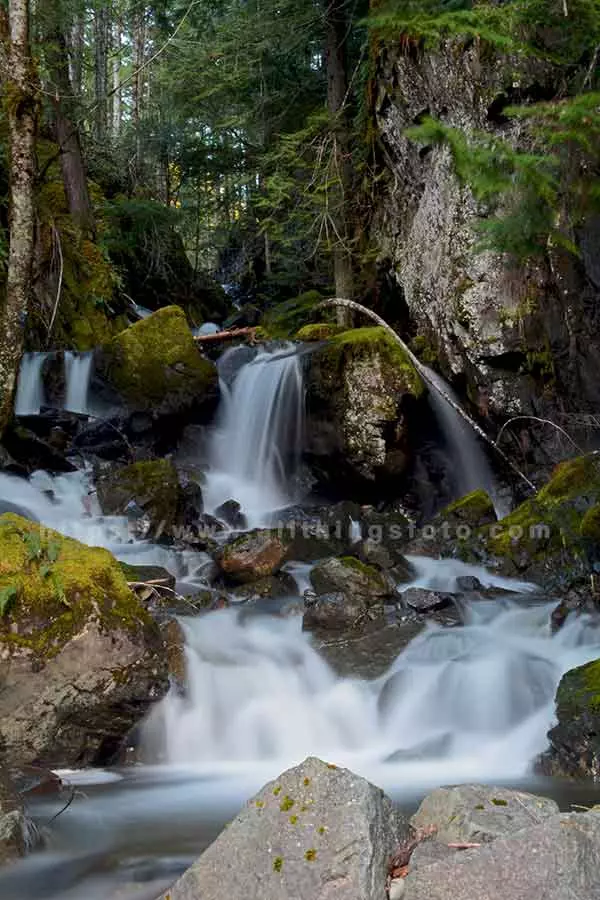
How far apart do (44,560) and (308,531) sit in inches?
217

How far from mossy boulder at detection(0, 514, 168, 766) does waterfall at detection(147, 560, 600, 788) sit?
1.94 ft

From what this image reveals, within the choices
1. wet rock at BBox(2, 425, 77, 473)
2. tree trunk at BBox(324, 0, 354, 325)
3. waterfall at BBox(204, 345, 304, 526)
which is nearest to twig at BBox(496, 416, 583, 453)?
waterfall at BBox(204, 345, 304, 526)

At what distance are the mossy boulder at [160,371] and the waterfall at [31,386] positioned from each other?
1050 mm

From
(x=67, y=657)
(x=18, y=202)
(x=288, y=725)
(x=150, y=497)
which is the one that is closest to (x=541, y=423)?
(x=150, y=497)

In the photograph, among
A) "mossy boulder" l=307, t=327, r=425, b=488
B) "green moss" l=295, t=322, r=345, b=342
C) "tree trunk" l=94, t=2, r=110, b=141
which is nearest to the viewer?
"mossy boulder" l=307, t=327, r=425, b=488

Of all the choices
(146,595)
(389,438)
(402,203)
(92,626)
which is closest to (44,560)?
(92,626)

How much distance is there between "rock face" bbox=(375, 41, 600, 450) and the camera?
36.5 feet

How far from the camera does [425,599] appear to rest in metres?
8.30

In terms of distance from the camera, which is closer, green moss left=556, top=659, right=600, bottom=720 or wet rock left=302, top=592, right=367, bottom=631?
green moss left=556, top=659, right=600, bottom=720

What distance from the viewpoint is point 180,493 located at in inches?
430

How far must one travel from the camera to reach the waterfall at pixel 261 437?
13.0 m

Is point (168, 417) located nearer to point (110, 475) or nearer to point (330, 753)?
point (110, 475)

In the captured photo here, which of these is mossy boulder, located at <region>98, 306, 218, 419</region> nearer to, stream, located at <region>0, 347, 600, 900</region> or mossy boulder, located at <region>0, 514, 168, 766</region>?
→ stream, located at <region>0, 347, 600, 900</region>

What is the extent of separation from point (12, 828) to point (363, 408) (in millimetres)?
9346
